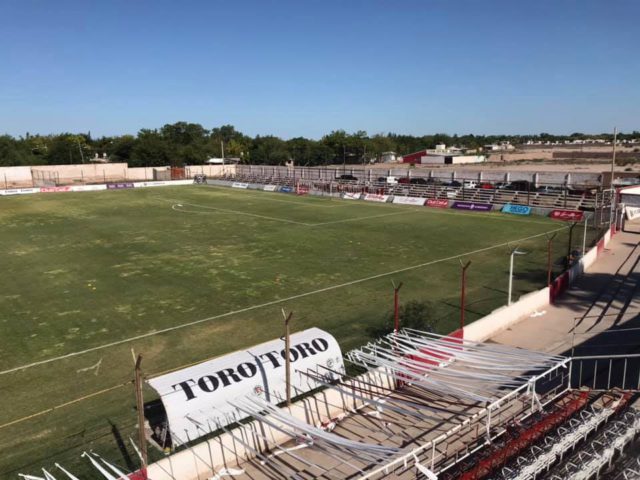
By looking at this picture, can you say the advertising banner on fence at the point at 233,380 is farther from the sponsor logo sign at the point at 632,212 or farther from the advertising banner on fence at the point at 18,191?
the advertising banner on fence at the point at 18,191

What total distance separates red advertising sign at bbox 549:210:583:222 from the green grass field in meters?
2.75

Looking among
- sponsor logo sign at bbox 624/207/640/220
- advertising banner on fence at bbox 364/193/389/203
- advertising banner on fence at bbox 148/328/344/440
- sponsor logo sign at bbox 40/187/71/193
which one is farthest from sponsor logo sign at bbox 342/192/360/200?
advertising banner on fence at bbox 148/328/344/440

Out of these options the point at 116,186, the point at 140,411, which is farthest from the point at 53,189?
the point at 140,411

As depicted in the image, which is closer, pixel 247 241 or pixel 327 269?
pixel 327 269

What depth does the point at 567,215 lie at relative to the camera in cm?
3991

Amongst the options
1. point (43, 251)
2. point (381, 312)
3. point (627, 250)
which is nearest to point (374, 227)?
point (627, 250)

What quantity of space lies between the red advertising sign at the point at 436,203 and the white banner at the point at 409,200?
856 millimetres

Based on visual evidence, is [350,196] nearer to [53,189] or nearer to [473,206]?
[473,206]

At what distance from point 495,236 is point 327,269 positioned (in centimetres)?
1413

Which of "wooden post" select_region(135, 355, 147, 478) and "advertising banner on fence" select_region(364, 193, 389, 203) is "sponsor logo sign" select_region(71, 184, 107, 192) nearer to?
"advertising banner on fence" select_region(364, 193, 389, 203)

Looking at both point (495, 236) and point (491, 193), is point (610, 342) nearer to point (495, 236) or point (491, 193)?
point (495, 236)

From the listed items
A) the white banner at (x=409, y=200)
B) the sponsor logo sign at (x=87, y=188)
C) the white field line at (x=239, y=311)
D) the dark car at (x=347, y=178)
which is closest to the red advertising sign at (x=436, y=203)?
the white banner at (x=409, y=200)

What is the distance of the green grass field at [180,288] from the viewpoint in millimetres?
12133

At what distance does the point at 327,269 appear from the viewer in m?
24.4
